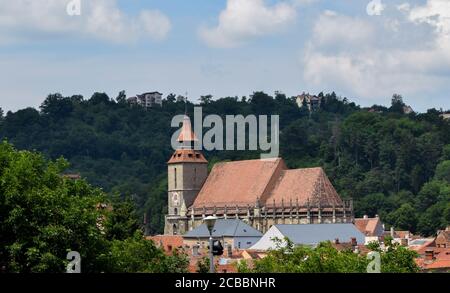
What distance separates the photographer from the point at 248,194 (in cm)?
12525

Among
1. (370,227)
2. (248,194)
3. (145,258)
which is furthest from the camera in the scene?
(248,194)

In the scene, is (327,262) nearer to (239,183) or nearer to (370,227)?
(370,227)

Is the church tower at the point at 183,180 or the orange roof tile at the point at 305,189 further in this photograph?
the church tower at the point at 183,180

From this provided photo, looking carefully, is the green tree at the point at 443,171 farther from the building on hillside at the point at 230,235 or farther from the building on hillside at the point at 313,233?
the building on hillside at the point at 313,233

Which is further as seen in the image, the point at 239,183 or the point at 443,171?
the point at 443,171

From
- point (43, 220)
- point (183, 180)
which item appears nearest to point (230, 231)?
point (183, 180)

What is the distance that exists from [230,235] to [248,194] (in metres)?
13.9

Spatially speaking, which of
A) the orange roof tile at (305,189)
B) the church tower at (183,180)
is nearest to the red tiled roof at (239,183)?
the church tower at (183,180)

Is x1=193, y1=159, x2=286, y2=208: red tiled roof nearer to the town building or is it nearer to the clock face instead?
the clock face

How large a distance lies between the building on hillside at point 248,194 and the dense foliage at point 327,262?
7204 cm

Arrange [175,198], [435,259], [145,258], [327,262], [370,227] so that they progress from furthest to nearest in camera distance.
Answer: [175,198] → [370,227] → [435,259] → [145,258] → [327,262]

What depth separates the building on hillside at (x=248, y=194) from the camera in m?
118
